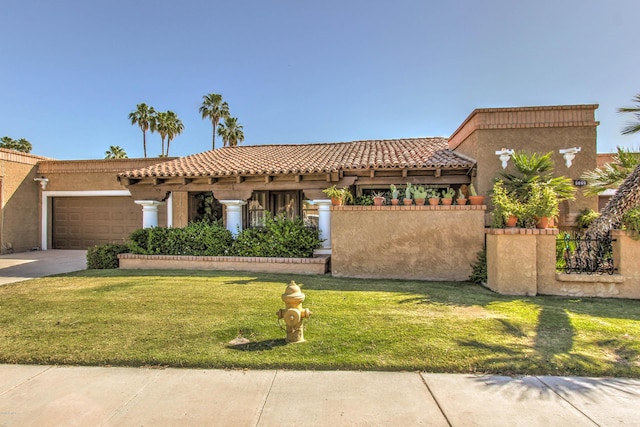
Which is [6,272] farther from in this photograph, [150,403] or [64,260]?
[150,403]

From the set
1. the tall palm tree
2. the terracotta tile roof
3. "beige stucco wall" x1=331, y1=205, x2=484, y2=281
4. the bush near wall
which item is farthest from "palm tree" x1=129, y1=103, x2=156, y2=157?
"beige stucco wall" x1=331, y1=205, x2=484, y2=281

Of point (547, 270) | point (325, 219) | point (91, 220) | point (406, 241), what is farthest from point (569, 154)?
point (91, 220)

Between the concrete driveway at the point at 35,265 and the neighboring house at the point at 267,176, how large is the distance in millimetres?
2583

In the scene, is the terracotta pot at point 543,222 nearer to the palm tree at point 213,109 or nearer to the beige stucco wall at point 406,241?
the beige stucco wall at point 406,241

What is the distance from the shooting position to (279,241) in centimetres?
1049

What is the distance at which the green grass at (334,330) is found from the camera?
4.07 m

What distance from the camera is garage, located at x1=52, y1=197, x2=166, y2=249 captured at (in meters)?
17.8

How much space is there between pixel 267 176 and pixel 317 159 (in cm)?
235

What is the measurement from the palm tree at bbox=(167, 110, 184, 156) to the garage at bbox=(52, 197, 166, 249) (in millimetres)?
20813

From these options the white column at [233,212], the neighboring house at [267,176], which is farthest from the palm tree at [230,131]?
the white column at [233,212]

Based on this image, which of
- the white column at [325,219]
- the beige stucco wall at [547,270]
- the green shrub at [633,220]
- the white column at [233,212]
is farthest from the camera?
the white column at [233,212]

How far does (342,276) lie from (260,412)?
250 inches

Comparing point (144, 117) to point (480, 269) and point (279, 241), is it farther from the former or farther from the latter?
point (480, 269)

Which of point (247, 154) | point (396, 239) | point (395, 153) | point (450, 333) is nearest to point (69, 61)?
point (247, 154)
